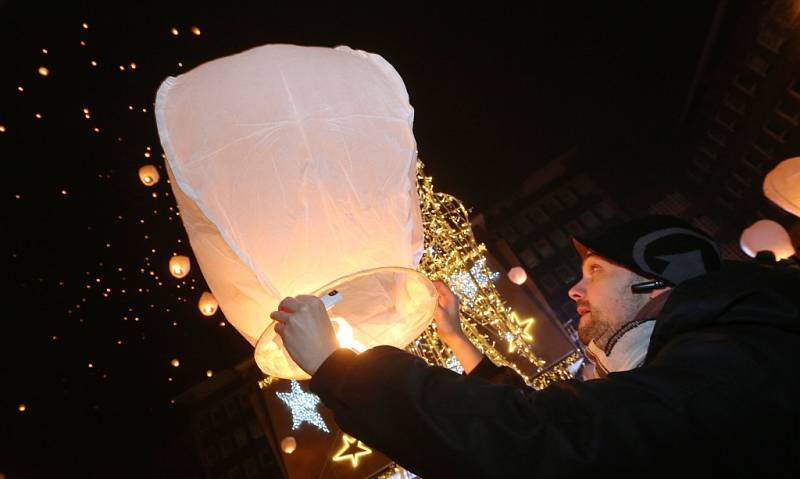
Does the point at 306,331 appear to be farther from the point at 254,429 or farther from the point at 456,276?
the point at 254,429

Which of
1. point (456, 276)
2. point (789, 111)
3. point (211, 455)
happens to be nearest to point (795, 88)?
point (789, 111)

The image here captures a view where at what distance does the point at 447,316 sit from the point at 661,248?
4.54ft

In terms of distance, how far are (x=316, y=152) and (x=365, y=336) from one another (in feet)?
2.91

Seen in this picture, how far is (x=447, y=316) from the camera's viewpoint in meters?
3.29

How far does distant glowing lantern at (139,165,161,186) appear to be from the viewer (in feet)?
28.3

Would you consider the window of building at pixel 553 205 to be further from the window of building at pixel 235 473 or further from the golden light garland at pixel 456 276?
the golden light garland at pixel 456 276

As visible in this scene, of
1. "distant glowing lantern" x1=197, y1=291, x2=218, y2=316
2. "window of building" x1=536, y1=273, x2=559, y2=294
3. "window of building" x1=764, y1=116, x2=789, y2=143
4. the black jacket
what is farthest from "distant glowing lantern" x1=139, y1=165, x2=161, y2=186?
"window of building" x1=536, y1=273, x2=559, y2=294

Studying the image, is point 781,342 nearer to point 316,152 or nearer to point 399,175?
point 399,175

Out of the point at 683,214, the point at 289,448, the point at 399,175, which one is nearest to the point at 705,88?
the point at 683,214

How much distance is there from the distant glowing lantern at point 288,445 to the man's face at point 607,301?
8498mm

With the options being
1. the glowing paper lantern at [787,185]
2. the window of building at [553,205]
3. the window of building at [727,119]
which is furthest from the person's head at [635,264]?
the window of building at [553,205]

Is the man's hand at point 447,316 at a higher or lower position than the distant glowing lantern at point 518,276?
higher

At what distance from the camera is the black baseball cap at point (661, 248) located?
2.21 metres

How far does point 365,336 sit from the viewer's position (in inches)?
92.9
